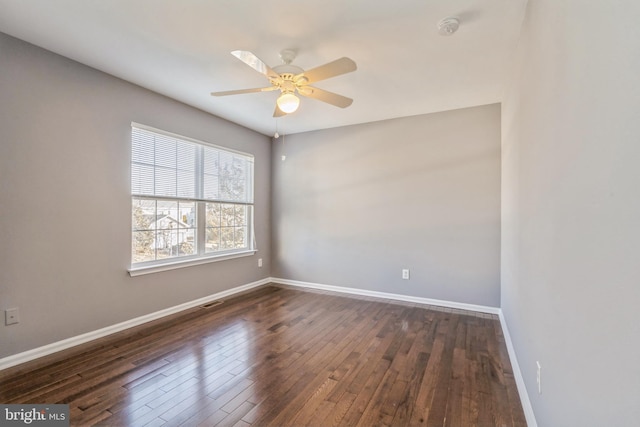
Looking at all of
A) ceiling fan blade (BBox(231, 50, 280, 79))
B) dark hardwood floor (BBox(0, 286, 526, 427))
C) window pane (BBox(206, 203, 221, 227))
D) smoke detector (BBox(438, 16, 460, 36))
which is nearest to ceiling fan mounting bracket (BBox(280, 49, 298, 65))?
ceiling fan blade (BBox(231, 50, 280, 79))

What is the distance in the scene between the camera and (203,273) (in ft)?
12.6

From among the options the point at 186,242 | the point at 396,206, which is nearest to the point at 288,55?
the point at 396,206

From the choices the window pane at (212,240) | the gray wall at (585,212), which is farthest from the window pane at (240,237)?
the gray wall at (585,212)

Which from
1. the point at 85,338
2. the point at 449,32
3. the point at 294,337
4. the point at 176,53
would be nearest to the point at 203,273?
the point at 85,338

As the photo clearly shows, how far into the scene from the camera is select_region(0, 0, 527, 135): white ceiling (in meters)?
1.90

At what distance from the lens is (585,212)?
37.2 inches

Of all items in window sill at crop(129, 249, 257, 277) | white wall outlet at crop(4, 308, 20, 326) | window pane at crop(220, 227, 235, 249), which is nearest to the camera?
white wall outlet at crop(4, 308, 20, 326)

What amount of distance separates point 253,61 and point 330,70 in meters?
0.54

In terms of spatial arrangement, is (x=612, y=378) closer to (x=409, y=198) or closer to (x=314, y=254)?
(x=409, y=198)

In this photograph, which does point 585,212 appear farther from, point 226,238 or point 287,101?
point 226,238

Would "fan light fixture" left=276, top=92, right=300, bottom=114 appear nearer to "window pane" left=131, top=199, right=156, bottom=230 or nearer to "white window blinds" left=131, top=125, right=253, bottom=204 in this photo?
"white window blinds" left=131, top=125, right=253, bottom=204

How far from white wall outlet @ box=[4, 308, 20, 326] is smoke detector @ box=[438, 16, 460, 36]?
390 centimetres

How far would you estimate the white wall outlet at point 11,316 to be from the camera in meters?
2.25

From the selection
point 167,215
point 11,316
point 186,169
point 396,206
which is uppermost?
point 186,169
